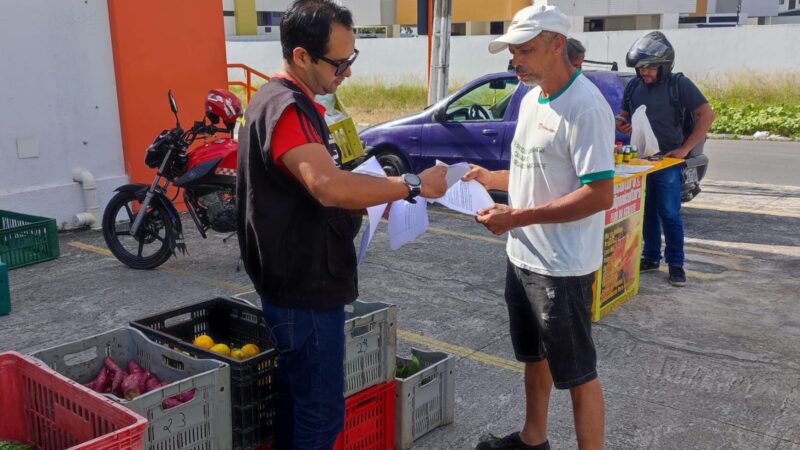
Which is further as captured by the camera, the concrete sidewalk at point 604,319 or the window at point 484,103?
the window at point 484,103

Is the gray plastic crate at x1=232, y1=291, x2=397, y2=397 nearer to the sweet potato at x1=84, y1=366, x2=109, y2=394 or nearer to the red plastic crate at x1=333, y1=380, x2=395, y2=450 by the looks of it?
the red plastic crate at x1=333, y1=380, x2=395, y2=450

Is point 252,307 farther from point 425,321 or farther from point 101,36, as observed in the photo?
point 101,36

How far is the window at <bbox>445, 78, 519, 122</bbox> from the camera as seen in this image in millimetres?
9242

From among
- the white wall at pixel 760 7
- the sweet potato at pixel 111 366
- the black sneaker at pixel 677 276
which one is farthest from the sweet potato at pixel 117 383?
the white wall at pixel 760 7

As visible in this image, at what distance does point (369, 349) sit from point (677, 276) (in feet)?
12.8

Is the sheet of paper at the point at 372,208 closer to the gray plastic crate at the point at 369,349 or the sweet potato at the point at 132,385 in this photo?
the gray plastic crate at the point at 369,349

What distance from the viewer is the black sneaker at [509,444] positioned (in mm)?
3627

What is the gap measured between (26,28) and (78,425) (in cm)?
654

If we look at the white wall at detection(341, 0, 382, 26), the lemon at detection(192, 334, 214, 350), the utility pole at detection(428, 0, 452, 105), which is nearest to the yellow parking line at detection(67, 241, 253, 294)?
the lemon at detection(192, 334, 214, 350)

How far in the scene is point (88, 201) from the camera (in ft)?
27.7

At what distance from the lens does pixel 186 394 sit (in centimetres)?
293

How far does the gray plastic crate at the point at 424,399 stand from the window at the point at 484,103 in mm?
5683

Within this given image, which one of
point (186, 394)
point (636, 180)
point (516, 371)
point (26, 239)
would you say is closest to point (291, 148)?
point (186, 394)

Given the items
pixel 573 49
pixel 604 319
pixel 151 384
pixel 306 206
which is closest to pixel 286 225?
pixel 306 206
